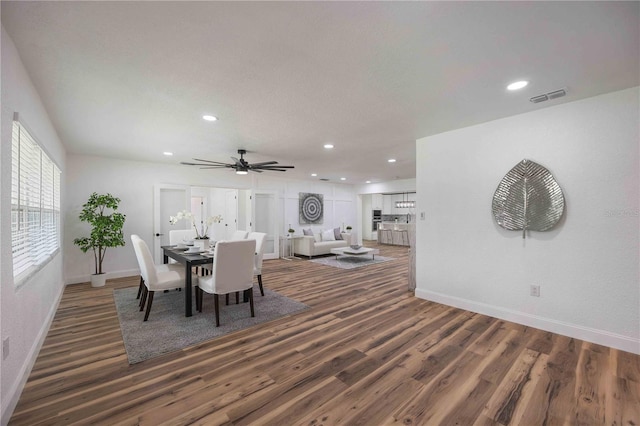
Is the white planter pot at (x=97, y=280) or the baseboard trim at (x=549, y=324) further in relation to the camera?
the white planter pot at (x=97, y=280)

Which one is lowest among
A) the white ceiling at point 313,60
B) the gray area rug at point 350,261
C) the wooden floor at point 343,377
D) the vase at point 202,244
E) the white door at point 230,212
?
the wooden floor at point 343,377

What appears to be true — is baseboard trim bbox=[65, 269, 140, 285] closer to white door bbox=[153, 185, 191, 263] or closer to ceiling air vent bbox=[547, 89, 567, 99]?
white door bbox=[153, 185, 191, 263]

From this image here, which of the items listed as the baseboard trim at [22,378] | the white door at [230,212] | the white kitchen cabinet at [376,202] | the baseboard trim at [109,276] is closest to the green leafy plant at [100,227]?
the baseboard trim at [109,276]

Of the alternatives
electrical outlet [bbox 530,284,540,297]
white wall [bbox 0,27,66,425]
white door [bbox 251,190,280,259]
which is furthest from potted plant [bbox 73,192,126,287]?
electrical outlet [bbox 530,284,540,297]

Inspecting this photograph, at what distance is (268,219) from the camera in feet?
25.8

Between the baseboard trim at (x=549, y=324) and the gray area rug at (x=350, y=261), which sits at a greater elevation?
the baseboard trim at (x=549, y=324)

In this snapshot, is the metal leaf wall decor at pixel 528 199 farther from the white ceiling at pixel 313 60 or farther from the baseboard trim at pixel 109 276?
the baseboard trim at pixel 109 276

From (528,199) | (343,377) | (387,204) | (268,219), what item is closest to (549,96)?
(528,199)

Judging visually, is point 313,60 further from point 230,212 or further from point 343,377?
point 230,212

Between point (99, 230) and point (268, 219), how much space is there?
397 centimetres

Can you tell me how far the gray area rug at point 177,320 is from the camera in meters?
2.58

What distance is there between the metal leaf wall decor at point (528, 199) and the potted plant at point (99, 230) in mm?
6087

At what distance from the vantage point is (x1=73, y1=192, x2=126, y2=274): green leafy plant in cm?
469

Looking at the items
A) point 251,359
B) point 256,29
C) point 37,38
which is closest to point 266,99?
point 256,29
